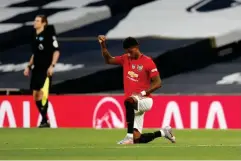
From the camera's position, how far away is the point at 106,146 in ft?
37.0

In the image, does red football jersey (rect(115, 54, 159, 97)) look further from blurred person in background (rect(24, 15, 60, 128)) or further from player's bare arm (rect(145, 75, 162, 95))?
blurred person in background (rect(24, 15, 60, 128))

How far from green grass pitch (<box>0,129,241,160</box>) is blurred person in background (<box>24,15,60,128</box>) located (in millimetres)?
971

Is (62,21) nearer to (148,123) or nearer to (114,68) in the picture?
(114,68)

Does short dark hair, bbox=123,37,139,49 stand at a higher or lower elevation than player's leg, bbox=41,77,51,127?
higher

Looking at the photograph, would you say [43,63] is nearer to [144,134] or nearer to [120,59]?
[120,59]

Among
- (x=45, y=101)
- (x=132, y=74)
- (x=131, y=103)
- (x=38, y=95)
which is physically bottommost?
(x=45, y=101)

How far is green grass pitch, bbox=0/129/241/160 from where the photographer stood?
381 inches

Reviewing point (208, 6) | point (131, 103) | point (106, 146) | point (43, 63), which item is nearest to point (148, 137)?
point (131, 103)

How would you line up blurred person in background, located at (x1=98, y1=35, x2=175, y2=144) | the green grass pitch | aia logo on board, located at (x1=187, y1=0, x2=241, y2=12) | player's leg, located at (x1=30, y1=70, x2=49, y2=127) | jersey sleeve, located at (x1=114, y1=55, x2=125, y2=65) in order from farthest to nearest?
aia logo on board, located at (x1=187, y1=0, x2=241, y2=12), player's leg, located at (x1=30, y1=70, x2=49, y2=127), jersey sleeve, located at (x1=114, y1=55, x2=125, y2=65), blurred person in background, located at (x1=98, y1=35, x2=175, y2=144), the green grass pitch

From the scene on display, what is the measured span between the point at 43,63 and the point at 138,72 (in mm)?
4753

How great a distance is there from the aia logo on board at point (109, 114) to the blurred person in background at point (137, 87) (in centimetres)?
521

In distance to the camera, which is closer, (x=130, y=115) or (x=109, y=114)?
(x=130, y=115)

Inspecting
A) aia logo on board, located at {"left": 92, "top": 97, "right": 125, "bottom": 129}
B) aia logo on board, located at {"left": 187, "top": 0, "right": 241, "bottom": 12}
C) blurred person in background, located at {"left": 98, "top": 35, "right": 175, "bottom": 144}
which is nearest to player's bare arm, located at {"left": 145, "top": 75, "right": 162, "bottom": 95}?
blurred person in background, located at {"left": 98, "top": 35, "right": 175, "bottom": 144}

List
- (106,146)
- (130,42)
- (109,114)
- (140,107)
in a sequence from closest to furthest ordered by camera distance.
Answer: (106,146) → (130,42) → (140,107) → (109,114)
